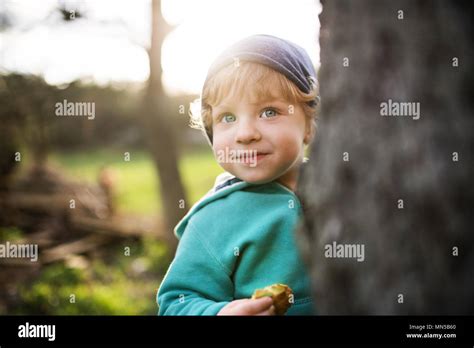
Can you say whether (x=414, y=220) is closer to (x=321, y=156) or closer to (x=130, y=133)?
(x=321, y=156)

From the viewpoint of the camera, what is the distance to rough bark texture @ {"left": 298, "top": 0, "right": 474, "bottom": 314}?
181cm

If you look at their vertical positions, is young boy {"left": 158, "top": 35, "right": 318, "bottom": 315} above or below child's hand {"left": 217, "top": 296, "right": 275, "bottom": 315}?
above

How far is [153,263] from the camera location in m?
4.08

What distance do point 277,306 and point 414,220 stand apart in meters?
0.68

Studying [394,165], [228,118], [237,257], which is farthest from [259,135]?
[394,165]

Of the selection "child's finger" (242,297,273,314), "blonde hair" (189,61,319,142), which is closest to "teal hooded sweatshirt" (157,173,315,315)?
"child's finger" (242,297,273,314)

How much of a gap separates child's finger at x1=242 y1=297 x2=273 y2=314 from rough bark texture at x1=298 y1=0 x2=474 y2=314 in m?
0.25

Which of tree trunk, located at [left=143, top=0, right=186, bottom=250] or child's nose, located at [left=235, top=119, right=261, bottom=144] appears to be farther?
tree trunk, located at [left=143, top=0, right=186, bottom=250]

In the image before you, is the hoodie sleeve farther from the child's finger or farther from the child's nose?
the child's nose

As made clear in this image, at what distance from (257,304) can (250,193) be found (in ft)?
1.54

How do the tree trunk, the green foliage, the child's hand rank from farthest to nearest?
1. the tree trunk
2. the green foliage
3. the child's hand

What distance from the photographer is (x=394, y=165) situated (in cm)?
187

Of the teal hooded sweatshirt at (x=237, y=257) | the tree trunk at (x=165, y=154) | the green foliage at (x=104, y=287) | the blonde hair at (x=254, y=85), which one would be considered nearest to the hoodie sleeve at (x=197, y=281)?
the teal hooded sweatshirt at (x=237, y=257)
